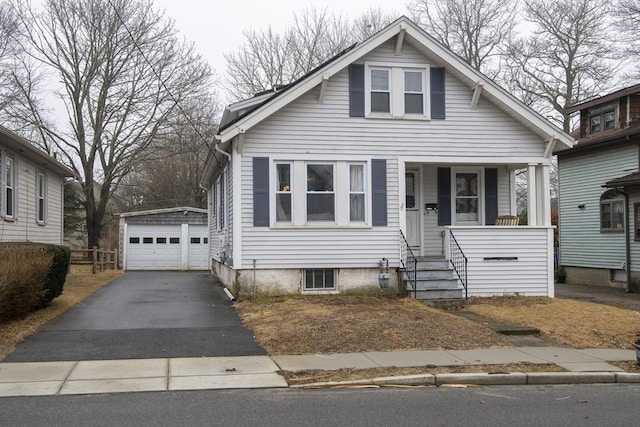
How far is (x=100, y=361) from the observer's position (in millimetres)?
8922

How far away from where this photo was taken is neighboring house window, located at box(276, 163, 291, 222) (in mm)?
15305

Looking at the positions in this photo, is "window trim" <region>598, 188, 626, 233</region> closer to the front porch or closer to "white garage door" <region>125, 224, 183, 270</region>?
the front porch

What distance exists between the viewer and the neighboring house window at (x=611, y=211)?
22531mm

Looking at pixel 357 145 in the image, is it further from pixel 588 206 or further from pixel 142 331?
pixel 588 206

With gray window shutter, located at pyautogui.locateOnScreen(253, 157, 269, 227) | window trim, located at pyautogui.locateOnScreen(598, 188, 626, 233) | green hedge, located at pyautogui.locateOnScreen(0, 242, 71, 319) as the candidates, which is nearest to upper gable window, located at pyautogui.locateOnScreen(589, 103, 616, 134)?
window trim, located at pyautogui.locateOnScreen(598, 188, 626, 233)

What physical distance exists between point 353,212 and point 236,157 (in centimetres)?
328

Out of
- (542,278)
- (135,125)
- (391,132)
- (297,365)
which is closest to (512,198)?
(542,278)

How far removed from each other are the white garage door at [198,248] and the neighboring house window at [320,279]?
48.9ft

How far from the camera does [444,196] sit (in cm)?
1705

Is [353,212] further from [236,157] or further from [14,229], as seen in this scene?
[14,229]

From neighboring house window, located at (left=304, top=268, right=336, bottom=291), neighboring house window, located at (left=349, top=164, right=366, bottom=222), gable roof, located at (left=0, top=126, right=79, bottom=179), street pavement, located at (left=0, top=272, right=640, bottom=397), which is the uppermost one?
gable roof, located at (left=0, top=126, right=79, bottom=179)

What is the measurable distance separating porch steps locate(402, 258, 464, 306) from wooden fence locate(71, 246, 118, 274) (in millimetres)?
15988

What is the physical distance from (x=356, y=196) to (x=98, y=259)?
18.5 m

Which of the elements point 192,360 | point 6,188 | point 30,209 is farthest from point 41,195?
point 192,360
